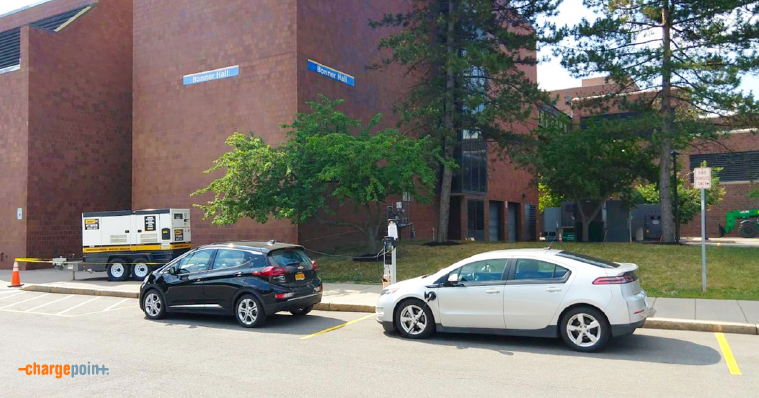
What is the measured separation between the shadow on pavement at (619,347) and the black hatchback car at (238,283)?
2.44 meters

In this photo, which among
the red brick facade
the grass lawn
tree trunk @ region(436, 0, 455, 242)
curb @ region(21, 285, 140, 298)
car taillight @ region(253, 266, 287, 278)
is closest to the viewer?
car taillight @ region(253, 266, 287, 278)

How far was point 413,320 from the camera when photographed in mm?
9531

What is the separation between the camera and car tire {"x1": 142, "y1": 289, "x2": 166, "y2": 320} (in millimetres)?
11680

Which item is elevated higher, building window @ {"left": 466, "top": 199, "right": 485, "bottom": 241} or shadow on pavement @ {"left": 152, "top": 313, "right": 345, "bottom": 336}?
building window @ {"left": 466, "top": 199, "right": 485, "bottom": 241}

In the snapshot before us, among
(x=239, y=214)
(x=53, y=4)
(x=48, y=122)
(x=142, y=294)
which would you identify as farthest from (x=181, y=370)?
(x=53, y=4)

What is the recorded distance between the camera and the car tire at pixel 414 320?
942cm

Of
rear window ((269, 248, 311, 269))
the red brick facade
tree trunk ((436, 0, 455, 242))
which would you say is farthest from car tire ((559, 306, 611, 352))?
the red brick facade

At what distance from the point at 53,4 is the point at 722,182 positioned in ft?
162

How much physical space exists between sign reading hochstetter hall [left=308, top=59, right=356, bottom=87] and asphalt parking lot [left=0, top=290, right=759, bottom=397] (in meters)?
15.5

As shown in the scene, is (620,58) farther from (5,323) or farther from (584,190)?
(5,323)

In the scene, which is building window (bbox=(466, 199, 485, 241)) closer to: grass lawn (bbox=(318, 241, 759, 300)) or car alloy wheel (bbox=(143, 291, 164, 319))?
grass lawn (bbox=(318, 241, 759, 300))

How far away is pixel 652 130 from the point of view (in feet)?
68.3

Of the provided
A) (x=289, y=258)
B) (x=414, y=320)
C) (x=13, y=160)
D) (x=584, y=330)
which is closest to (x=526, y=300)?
(x=584, y=330)

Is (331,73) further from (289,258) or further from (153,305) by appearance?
(153,305)
